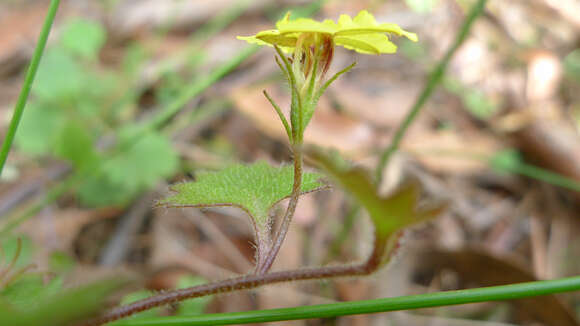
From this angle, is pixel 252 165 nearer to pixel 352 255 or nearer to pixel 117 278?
pixel 117 278

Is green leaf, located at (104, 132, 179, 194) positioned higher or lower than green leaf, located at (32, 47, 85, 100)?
lower

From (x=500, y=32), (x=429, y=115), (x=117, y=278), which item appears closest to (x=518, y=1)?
(x=500, y=32)

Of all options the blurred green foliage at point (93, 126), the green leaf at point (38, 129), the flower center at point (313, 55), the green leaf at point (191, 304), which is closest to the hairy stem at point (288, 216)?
the flower center at point (313, 55)

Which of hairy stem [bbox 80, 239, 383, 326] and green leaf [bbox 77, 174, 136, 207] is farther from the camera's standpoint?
green leaf [bbox 77, 174, 136, 207]

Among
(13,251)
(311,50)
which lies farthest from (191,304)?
(311,50)

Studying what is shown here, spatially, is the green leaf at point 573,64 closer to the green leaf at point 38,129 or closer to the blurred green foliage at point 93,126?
the blurred green foliage at point 93,126

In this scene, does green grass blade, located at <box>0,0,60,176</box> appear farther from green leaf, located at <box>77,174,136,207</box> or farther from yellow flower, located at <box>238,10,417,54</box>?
green leaf, located at <box>77,174,136,207</box>

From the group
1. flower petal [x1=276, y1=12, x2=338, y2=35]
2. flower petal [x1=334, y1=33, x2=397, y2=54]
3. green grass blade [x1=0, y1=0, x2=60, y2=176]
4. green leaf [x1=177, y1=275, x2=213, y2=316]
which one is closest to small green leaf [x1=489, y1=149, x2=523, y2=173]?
green leaf [x1=177, y1=275, x2=213, y2=316]
